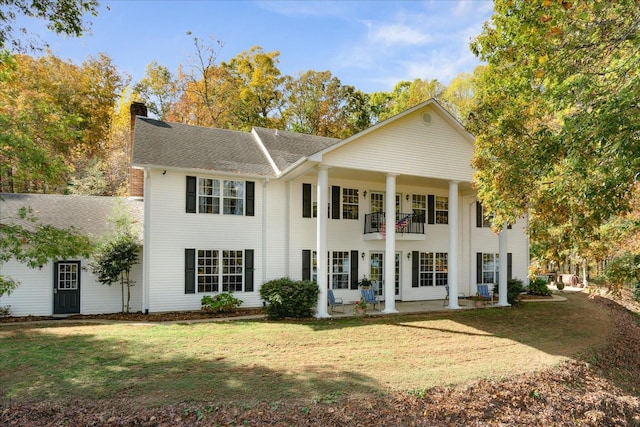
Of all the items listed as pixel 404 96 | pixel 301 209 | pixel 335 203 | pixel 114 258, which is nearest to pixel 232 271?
pixel 301 209

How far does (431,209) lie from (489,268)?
464 centimetres

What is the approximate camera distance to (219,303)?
13.6 metres

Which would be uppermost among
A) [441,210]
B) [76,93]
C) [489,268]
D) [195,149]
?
[76,93]

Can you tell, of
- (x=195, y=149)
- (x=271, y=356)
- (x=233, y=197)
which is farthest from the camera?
(x=195, y=149)

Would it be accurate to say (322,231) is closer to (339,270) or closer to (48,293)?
(339,270)

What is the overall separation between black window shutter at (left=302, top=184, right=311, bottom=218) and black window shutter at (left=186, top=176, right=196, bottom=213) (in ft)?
13.4

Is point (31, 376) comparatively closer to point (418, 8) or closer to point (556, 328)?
A: point (418, 8)

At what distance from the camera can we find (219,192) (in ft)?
48.1

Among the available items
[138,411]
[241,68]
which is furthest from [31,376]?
[241,68]

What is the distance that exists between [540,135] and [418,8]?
4607 mm

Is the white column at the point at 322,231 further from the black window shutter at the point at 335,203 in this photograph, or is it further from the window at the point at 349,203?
the window at the point at 349,203

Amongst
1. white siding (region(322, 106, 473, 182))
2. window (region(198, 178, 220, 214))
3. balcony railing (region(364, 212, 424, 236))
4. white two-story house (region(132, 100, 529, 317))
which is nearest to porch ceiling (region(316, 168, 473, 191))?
white two-story house (region(132, 100, 529, 317))

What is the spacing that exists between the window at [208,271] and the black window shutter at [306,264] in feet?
10.6

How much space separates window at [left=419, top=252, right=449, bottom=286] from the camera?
1791cm
